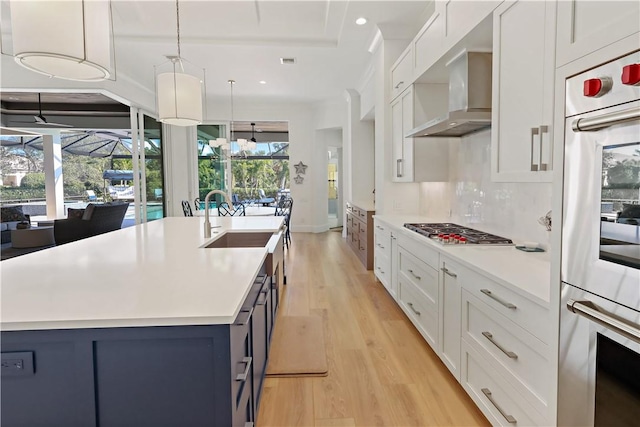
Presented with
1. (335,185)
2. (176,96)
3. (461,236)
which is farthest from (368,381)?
(335,185)

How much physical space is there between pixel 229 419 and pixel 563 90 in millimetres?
1577

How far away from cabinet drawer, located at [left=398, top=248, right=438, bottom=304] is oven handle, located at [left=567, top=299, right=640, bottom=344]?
130cm

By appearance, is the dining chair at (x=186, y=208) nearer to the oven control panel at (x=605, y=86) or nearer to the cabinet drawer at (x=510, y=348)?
the cabinet drawer at (x=510, y=348)

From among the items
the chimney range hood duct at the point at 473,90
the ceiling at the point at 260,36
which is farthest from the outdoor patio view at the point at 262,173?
the chimney range hood duct at the point at 473,90

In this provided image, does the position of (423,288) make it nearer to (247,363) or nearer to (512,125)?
(512,125)

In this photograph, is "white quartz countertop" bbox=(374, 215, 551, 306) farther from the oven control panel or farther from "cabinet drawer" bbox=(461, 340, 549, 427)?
the oven control panel

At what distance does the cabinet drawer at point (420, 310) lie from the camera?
2493 millimetres

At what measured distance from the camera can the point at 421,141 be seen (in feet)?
12.0

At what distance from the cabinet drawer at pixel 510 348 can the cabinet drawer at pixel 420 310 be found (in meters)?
0.48

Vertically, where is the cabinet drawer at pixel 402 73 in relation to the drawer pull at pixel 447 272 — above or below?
above

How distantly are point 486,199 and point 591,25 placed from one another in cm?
193

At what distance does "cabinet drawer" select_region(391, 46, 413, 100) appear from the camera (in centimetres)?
356

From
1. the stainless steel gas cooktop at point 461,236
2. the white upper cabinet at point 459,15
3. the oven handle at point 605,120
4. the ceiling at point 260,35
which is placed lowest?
the stainless steel gas cooktop at point 461,236

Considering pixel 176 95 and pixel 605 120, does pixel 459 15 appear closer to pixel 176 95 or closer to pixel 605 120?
pixel 605 120
